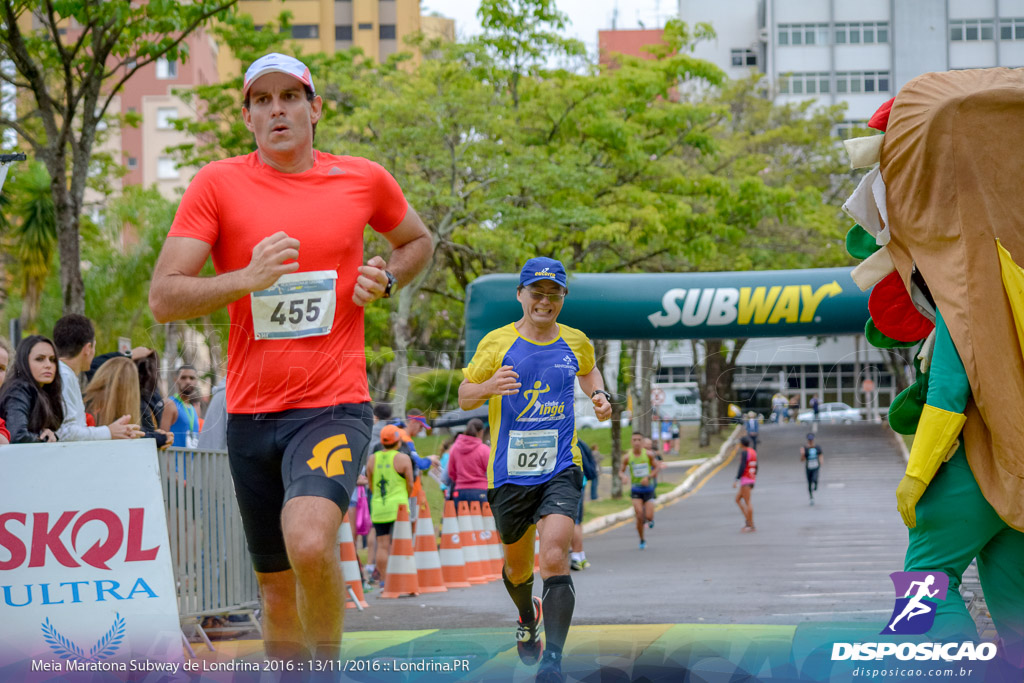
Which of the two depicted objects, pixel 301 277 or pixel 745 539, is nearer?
pixel 301 277

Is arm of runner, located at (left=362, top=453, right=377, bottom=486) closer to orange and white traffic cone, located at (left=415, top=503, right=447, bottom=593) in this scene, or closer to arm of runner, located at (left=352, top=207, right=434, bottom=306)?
orange and white traffic cone, located at (left=415, top=503, right=447, bottom=593)

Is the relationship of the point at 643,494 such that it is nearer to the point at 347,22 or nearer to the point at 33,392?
the point at 33,392

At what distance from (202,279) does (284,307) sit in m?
0.31

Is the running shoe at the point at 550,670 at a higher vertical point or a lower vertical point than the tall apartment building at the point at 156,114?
lower

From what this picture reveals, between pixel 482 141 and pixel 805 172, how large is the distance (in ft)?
59.4

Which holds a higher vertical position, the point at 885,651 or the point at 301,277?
the point at 301,277

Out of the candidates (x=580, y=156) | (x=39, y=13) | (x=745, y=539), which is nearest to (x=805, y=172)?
(x=580, y=156)

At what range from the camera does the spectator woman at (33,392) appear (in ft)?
21.6

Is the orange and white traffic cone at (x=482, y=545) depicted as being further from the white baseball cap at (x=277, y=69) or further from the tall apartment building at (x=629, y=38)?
the tall apartment building at (x=629, y=38)

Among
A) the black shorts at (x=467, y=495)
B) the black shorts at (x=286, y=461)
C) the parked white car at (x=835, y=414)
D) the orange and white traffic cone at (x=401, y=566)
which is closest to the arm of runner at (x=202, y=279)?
the black shorts at (x=286, y=461)

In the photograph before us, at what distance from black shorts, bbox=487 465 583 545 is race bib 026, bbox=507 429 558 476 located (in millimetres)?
67

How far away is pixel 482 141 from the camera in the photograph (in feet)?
68.3

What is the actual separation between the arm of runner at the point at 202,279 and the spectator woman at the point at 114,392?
3.35m

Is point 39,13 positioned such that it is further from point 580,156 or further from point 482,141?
point 580,156
